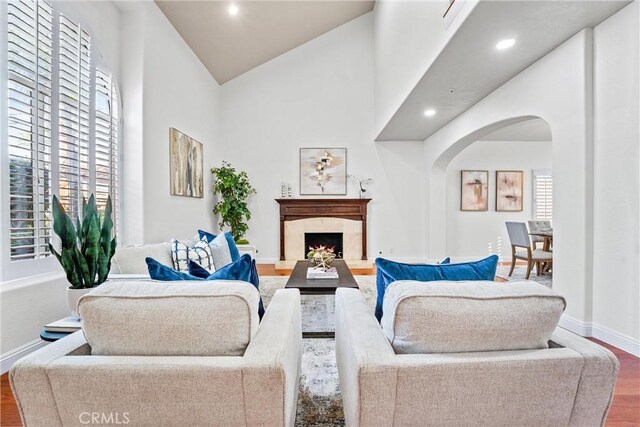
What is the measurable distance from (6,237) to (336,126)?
537 cm

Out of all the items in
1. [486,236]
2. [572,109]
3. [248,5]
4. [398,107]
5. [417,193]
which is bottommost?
[486,236]

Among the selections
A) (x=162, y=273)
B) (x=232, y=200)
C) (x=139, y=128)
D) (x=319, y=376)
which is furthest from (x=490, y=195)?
(x=162, y=273)

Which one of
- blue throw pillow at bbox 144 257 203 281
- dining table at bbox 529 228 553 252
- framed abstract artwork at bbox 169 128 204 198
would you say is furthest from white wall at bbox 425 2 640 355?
framed abstract artwork at bbox 169 128 204 198

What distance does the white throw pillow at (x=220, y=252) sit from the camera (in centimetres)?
326

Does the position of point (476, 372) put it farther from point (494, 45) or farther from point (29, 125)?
point (29, 125)

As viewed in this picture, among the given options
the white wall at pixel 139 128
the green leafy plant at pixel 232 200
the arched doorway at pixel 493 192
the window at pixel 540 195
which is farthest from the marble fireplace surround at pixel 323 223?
the window at pixel 540 195

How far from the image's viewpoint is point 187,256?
3.04 m

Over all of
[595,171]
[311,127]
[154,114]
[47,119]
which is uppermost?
[311,127]

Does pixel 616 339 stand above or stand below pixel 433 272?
below

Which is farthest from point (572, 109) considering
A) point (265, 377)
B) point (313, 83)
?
point (313, 83)

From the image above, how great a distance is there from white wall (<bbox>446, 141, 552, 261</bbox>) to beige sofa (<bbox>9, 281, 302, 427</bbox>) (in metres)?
6.43

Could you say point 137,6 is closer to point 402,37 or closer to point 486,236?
point 402,37

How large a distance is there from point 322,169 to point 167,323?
5680mm

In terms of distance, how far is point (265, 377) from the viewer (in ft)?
3.13
